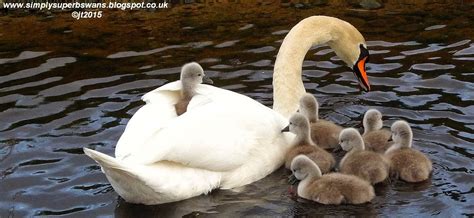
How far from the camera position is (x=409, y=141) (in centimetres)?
766

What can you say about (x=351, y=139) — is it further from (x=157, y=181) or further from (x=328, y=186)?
(x=157, y=181)

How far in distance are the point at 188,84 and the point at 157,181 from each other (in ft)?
4.56

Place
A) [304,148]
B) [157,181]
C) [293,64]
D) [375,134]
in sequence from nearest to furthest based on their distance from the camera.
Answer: [157,181], [304,148], [375,134], [293,64]

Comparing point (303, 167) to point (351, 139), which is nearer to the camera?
point (303, 167)

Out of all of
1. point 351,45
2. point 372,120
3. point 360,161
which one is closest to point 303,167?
point 360,161

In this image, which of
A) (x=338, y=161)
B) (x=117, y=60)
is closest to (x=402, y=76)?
(x=338, y=161)

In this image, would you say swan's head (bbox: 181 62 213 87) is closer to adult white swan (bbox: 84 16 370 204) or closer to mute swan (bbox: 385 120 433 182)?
adult white swan (bbox: 84 16 370 204)

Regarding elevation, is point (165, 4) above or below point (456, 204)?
above

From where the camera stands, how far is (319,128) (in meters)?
8.30

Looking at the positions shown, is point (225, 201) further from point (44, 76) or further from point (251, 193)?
point (44, 76)

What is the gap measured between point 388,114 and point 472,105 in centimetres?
89

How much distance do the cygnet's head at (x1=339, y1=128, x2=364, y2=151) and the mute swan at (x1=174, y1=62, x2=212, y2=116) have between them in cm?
135

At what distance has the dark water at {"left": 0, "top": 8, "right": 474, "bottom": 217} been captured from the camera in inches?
283

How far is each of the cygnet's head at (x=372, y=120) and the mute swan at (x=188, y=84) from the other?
1.55m
